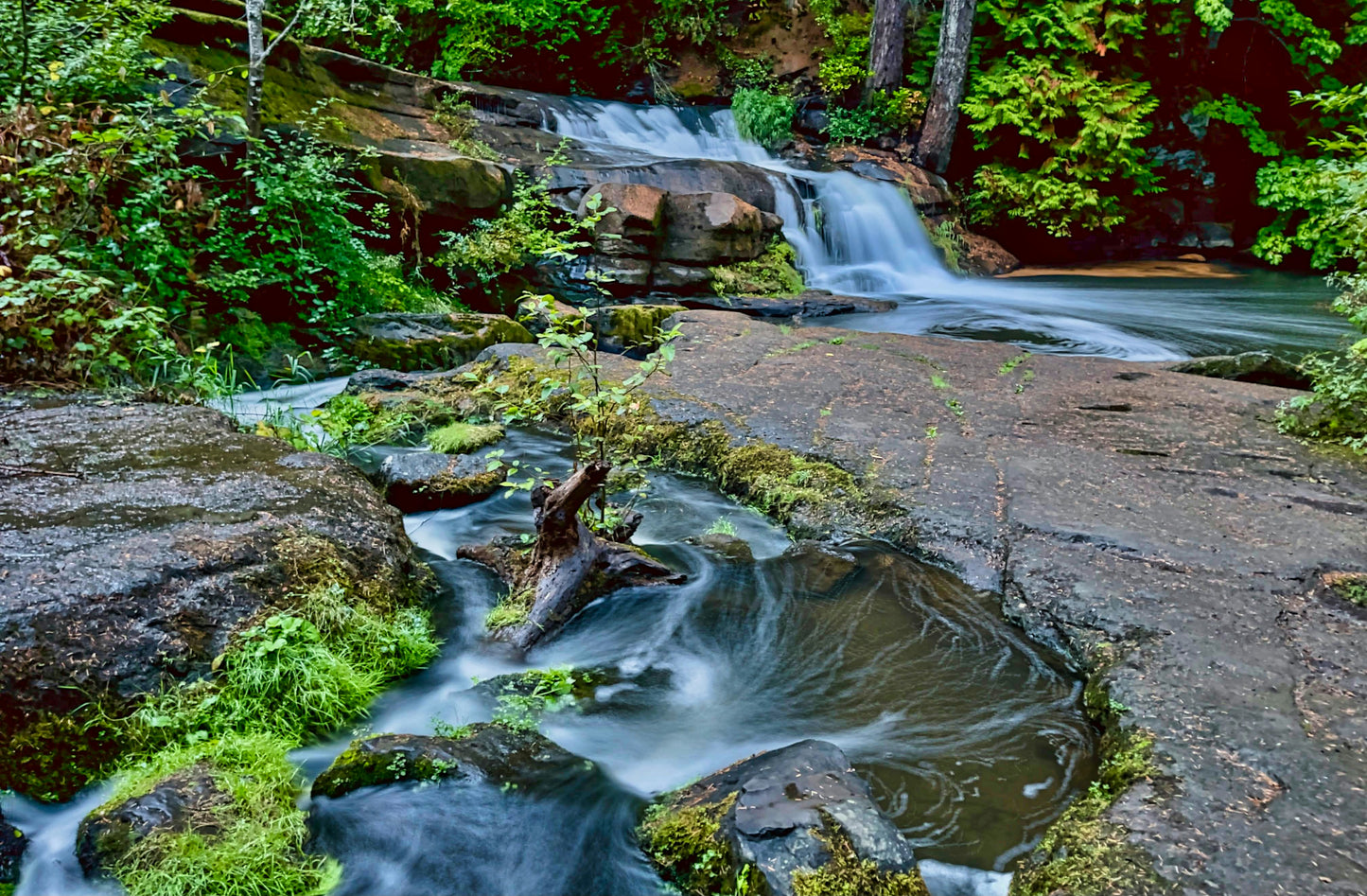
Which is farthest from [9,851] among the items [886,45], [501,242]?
[886,45]

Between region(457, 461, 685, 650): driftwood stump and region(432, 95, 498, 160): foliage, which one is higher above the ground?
region(432, 95, 498, 160): foliage

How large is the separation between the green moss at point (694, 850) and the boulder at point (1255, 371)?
6471 mm

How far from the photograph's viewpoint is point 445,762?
264 cm

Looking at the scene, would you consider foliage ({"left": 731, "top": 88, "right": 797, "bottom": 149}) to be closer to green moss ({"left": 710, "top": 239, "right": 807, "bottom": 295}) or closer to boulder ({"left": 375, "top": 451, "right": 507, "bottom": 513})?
green moss ({"left": 710, "top": 239, "right": 807, "bottom": 295})

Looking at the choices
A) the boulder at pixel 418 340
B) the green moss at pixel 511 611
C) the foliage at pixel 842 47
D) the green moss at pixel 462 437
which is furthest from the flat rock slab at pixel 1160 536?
the foliage at pixel 842 47

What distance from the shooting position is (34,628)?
2.74 m

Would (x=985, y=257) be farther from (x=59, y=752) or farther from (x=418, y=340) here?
(x=59, y=752)

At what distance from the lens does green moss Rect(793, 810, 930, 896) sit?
6.97 ft

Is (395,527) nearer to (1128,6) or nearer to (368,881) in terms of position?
(368,881)

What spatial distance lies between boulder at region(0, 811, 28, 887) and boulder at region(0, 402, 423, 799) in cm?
19

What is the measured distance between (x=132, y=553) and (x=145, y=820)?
3.83 feet

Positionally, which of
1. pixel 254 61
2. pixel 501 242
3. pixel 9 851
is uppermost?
pixel 254 61

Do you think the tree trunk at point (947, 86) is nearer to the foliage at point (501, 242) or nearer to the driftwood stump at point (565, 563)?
the foliage at point (501, 242)

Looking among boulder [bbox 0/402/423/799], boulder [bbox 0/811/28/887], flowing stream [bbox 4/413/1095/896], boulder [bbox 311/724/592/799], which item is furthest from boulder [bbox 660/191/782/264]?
boulder [bbox 0/811/28/887]
